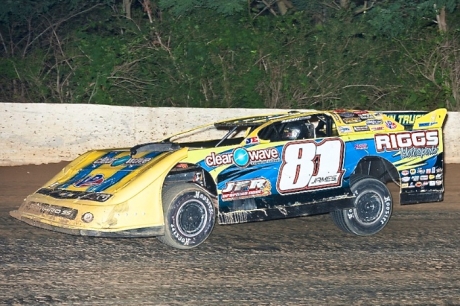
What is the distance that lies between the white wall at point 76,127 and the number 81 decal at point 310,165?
6.29 meters

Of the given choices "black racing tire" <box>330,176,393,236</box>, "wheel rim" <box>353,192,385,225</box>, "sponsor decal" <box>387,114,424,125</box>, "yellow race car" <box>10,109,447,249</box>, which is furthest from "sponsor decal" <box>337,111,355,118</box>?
"wheel rim" <box>353,192,385,225</box>

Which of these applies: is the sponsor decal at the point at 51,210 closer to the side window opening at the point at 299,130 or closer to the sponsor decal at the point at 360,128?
the side window opening at the point at 299,130

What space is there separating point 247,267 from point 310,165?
5.49ft

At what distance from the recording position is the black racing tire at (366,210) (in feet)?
28.3

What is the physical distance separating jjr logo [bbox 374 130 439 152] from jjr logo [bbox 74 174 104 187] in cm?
307

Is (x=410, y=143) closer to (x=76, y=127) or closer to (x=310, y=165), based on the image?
(x=310, y=165)

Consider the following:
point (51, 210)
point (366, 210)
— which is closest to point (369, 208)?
point (366, 210)

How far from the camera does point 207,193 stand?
25.6ft

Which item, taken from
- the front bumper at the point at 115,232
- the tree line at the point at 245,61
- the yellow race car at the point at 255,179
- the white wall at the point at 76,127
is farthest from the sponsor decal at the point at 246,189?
the tree line at the point at 245,61

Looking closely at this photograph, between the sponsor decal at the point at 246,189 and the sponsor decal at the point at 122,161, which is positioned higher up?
the sponsor decal at the point at 122,161

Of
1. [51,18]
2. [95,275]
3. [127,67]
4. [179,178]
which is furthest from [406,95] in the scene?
[95,275]

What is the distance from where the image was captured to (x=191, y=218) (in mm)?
7715

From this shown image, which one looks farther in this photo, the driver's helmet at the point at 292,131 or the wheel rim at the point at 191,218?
the driver's helmet at the point at 292,131

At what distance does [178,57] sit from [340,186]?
365 inches
